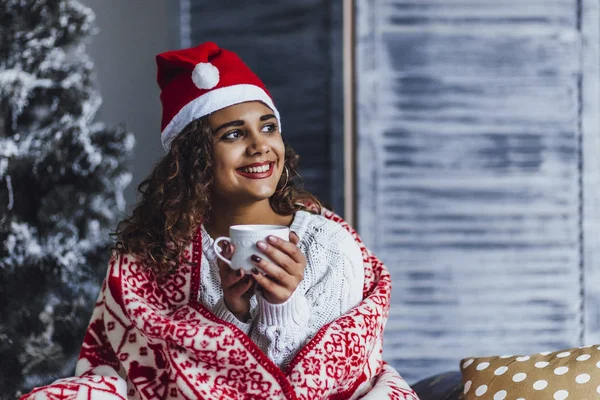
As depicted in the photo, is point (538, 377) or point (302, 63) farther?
point (302, 63)

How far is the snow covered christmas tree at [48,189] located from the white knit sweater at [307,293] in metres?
0.99

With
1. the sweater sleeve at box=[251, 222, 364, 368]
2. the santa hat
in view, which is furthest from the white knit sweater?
the santa hat

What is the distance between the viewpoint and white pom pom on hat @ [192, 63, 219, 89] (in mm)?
1392

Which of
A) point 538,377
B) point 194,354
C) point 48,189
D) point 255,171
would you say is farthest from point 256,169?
point 48,189

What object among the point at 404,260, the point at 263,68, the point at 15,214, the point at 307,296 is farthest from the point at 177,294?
the point at 263,68

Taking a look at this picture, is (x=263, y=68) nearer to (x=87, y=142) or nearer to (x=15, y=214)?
(x=87, y=142)

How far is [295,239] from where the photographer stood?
4.05 feet

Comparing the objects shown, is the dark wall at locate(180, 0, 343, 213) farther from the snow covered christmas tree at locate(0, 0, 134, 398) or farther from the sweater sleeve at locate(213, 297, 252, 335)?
the sweater sleeve at locate(213, 297, 252, 335)

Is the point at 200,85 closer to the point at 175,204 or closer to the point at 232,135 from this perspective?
the point at 232,135

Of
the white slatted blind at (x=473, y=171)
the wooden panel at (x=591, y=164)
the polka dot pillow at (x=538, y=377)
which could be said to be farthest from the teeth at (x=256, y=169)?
the wooden panel at (x=591, y=164)

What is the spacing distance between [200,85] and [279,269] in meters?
0.45

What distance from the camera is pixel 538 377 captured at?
3.97 feet

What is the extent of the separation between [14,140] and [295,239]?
1.33 m

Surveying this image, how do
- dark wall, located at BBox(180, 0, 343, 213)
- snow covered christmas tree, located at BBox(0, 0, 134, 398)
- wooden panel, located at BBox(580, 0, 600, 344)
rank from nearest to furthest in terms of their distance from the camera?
snow covered christmas tree, located at BBox(0, 0, 134, 398) < wooden panel, located at BBox(580, 0, 600, 344) < dark wall, located at BBox(180, 0, 343, 213)
